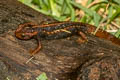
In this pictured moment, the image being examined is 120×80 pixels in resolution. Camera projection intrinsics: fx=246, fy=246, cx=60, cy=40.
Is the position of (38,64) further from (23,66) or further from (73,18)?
(73,18)

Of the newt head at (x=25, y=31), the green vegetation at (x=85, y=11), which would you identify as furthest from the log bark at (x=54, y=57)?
the green vegetation at (x=85, y=11)

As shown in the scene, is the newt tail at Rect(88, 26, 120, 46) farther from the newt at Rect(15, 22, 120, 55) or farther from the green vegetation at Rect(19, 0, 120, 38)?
the green vegetation at Rect(19, 0, 120, 38)

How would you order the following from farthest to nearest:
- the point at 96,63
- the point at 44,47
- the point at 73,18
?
the point at 73,18, the point at 44,47, the point at 96,63

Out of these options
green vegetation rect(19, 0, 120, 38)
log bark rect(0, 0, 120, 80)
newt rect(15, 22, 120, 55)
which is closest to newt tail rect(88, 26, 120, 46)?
newt rect(15, 22, 120, 55)

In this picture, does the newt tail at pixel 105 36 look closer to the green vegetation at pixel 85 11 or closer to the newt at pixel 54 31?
the newt at pixel 54 31

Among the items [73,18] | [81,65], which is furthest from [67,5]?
[81,65]
